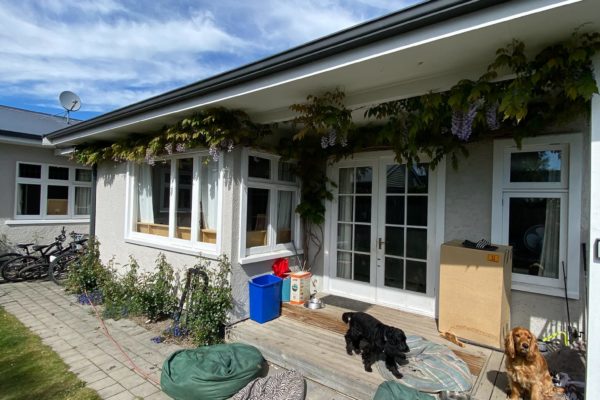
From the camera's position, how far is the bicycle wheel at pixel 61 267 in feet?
21.5

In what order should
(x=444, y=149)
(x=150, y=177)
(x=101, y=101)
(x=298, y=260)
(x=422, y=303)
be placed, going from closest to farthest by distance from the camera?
(x=444, y=149) < (x=422, y=303) < (x=298, y=260) < (x=150, y=177) < (x=101, y=101)

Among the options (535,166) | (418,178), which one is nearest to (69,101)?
(418,178)

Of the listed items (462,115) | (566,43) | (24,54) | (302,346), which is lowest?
(302,346)

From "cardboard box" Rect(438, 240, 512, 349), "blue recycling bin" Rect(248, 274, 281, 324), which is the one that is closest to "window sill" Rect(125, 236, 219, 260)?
"blue recycling bin" Rect(248, 274, 281, 324)

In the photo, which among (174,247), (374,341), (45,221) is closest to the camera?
(374,341)

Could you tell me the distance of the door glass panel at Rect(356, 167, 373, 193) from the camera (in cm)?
484

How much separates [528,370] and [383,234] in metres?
2.49

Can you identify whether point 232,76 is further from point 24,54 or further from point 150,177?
point 24,54

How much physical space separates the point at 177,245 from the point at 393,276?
3367 millimetres

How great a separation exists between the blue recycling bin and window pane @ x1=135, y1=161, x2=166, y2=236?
81.6 inches

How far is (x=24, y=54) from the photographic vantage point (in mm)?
7602

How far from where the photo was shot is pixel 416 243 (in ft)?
14.3

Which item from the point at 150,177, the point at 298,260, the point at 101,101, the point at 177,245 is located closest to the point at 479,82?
the point at 298,260

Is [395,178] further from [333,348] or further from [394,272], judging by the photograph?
[333,348]
